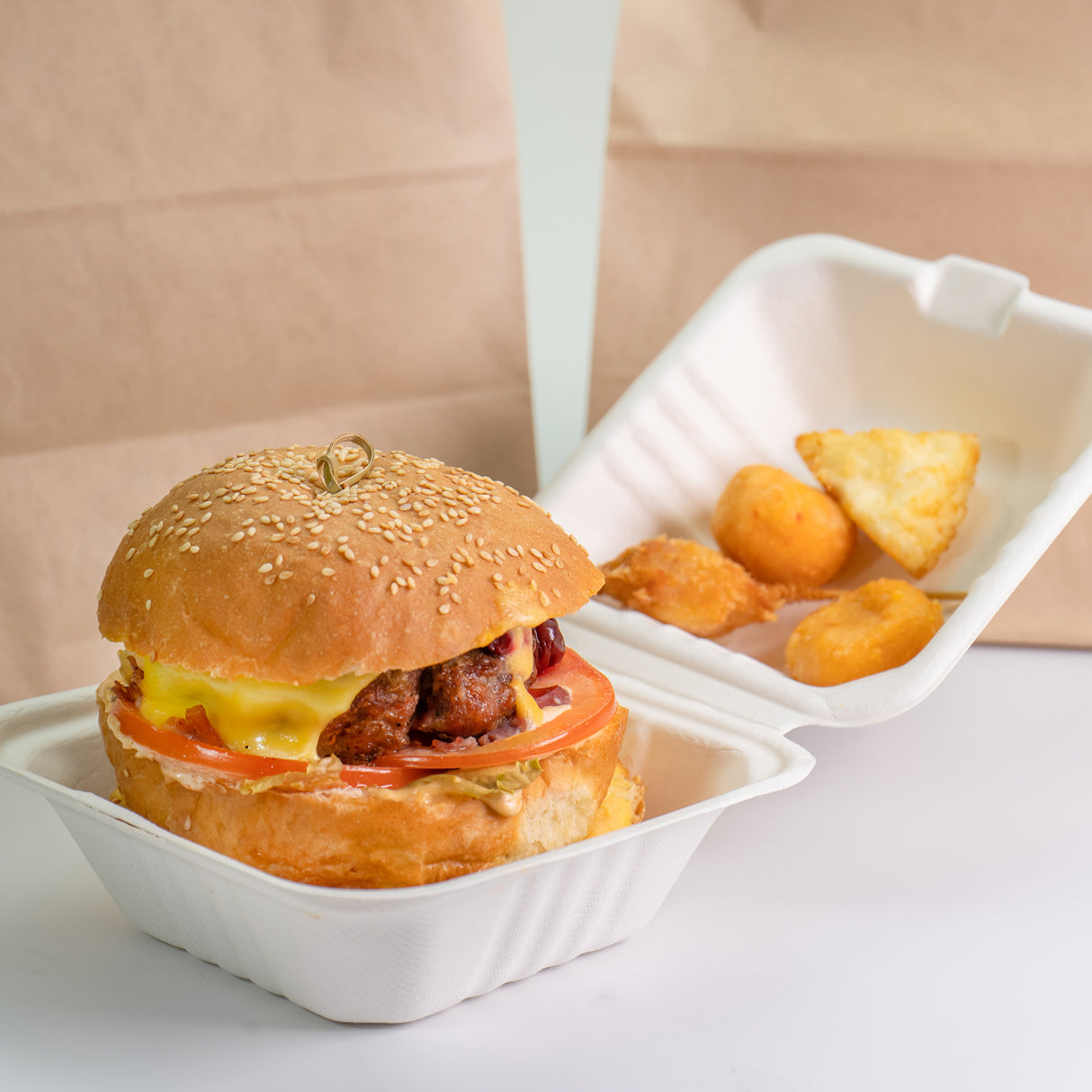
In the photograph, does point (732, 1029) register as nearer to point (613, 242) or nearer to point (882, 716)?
point (882, 716)

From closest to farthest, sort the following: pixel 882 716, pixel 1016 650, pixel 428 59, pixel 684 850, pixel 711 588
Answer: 1. pixel 684 850
2. pixel 882 716
3. pixel 711 588
4. pixel 428 59
5. pixel 1016 650

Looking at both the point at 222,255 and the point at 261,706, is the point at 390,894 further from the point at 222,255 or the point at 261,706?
the point at 222,255

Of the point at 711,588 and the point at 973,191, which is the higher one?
the point at 973,191

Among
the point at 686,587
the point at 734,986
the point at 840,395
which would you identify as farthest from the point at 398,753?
the point at 840,395

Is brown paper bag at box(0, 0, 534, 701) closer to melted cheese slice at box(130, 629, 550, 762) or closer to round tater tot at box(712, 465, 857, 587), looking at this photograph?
round tater tot at box(712, 465, 857, 587)

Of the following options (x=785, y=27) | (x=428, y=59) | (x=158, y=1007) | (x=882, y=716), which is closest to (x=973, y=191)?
(x=785, y=27)
